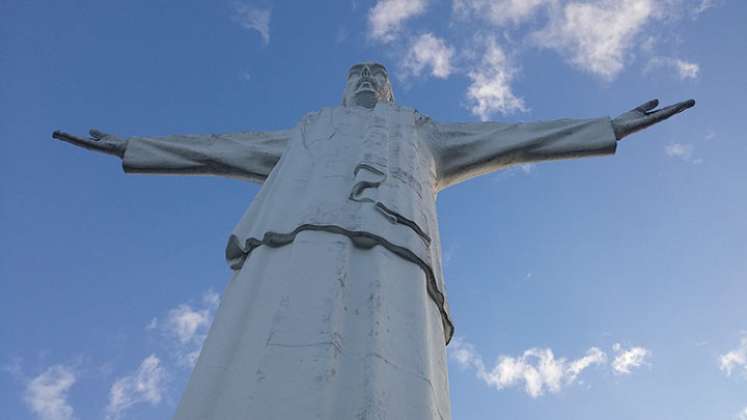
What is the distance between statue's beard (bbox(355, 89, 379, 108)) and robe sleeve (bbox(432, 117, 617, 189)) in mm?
897

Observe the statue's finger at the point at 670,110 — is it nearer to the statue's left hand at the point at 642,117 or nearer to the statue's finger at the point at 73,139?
the statue's left hand at the point at 642,117

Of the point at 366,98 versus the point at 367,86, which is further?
the point at 367,86

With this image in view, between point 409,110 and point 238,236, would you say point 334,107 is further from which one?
point 238,236

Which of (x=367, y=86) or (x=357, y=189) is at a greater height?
(x=367, y=86)

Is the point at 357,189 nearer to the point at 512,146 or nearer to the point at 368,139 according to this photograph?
the point at 368,139

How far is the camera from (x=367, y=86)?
7.40m

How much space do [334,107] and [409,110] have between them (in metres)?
0.65

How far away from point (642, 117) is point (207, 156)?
12.3 ft

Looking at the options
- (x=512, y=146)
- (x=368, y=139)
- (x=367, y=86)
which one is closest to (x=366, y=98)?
(x=367, y=86)

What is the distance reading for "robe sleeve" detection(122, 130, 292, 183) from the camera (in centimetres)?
659

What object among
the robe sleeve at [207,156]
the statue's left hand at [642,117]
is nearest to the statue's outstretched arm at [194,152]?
the robe sleeve at [207,156]

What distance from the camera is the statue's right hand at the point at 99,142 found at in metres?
6.57

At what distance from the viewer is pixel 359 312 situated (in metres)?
3.71

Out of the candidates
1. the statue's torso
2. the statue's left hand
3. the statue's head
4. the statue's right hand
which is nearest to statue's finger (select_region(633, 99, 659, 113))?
the statue's left hand
